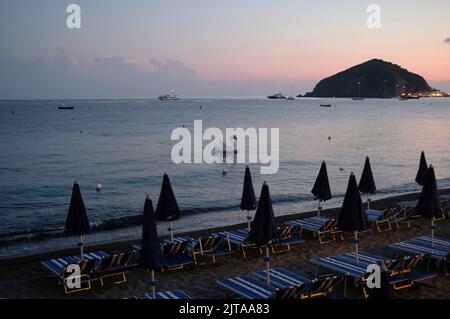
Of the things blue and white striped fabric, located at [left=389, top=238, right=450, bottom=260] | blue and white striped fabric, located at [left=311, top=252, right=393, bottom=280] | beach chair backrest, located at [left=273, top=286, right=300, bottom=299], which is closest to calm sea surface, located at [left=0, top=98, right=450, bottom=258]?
blue and white striped fabric, located at [left=311, top=252, right=393, bottom=280]

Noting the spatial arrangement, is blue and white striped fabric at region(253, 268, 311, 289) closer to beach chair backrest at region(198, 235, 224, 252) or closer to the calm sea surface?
beach chair backrest at region(198, 235, 224, 252)

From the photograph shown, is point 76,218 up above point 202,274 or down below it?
above

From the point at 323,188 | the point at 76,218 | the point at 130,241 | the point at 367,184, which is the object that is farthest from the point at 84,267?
the point at 367,184

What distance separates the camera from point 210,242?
43.8ft

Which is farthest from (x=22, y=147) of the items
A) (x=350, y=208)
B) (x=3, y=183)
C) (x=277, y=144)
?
(x=350, y=208)

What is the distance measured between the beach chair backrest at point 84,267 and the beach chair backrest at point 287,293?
480cm

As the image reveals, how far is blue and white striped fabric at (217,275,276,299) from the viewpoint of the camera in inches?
369

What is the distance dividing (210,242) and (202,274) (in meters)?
1.33

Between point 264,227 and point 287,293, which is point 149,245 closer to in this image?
point 264,227

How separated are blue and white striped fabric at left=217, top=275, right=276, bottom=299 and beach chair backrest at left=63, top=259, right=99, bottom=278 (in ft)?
11.2

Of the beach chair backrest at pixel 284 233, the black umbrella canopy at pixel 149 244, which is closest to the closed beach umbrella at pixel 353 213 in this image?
the beach chair backrest at pixel 284 233

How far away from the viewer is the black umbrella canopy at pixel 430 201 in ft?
40.6
